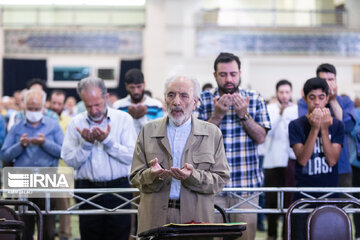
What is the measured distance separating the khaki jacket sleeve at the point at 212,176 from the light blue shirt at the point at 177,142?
0.09 metres

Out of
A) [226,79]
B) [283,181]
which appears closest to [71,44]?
[283,181]

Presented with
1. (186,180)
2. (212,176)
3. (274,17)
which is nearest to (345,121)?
(212,176)

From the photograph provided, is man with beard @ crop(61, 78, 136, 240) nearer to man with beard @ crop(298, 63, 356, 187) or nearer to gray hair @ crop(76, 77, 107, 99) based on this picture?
gray hair @ crop(76, 77, 107, 99)

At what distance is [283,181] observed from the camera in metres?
7.73

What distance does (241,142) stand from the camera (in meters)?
5.18

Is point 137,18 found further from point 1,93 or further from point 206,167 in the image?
point 206,167

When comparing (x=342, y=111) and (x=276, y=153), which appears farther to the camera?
(x=276, y=153)

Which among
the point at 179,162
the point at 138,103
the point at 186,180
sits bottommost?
the point at 186,180

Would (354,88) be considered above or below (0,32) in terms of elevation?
below

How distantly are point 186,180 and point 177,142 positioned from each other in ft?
1.01

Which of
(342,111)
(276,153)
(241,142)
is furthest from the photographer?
(276,153)

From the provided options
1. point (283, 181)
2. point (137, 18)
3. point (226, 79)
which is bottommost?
point (283, 181)

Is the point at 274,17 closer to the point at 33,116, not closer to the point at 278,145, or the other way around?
the point at 278,145

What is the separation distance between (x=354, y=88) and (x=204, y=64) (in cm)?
400
